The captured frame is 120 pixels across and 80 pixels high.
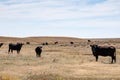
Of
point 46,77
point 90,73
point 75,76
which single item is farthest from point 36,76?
point 90,73

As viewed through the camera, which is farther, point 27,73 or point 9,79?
point 27,73

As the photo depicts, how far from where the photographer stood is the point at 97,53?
34.9 m

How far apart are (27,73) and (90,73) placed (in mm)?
4453

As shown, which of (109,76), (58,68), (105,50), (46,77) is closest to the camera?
(46,77)

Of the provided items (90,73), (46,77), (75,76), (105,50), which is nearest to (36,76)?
(46,77)

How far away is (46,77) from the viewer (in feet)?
70.2

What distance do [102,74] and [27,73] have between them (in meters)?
5.25

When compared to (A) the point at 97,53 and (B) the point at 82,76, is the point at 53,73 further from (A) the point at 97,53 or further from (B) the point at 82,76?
(A) the point at 97,53

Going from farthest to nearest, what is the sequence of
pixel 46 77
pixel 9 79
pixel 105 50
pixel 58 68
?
1. pixel 105 50
2. pixel 58 68
3. pixel 46 77
4. pixel 9 79

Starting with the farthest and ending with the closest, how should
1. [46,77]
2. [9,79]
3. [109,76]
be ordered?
[109,76], [46,77], [9,79]

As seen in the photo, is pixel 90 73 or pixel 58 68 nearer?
pixel 90 73

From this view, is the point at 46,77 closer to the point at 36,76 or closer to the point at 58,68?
the point at 36,76

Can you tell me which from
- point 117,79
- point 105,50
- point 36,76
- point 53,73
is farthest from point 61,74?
point 105,50

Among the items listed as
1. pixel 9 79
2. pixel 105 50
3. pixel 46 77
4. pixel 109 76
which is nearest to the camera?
pixel 9 79
